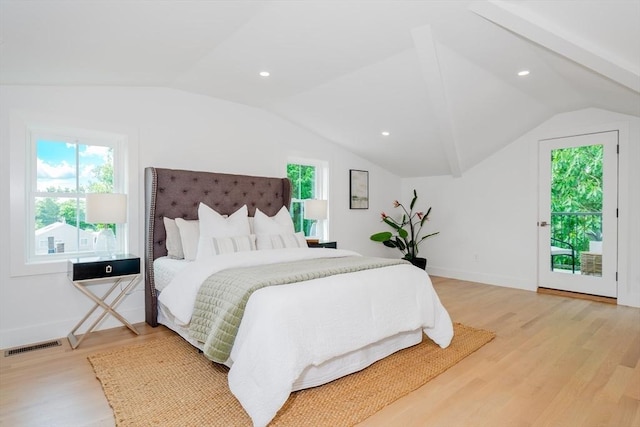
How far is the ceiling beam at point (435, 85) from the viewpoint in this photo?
2683 mm

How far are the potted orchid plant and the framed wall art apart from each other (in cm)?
48

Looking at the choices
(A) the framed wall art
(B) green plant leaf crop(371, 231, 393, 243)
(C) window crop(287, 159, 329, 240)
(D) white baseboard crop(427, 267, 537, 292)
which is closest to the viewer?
(D) white baseboard crop(427, 267, 537, 292)

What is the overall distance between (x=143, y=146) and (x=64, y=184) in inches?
29.4

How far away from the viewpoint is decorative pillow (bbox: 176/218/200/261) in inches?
123

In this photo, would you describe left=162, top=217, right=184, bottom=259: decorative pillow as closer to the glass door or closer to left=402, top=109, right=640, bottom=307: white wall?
left=402, top=109, right=640, bottom=307: white wall

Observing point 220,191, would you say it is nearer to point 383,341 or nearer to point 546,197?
point 383,341

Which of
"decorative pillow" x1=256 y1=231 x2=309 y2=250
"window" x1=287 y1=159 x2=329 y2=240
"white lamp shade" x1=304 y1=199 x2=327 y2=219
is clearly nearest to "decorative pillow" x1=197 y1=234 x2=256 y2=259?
"decorative pillow" x1=256 y1=231 x2=309 y2=250

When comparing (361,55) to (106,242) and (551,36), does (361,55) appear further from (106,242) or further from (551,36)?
(106,242)

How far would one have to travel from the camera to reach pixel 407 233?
5730 mm

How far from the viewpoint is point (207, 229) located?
3172 mm

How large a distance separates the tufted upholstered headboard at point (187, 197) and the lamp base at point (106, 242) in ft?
0.91

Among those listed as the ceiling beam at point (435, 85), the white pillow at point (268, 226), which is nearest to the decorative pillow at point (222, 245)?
the white pillow at point (268, 226)

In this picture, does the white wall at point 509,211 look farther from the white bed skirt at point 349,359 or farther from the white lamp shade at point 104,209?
the white lamp shade at point 104,209

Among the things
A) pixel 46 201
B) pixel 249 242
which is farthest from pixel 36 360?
pixel 249 242
